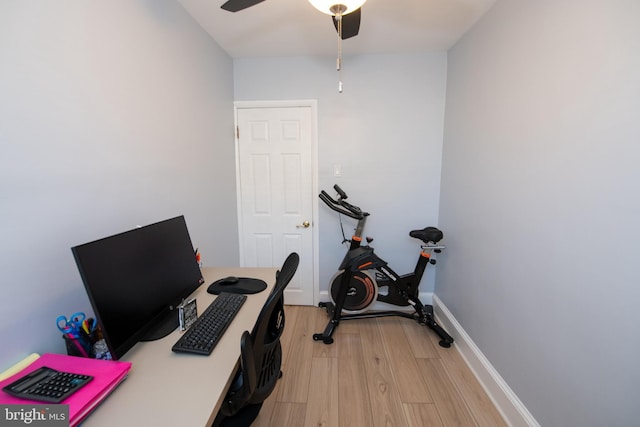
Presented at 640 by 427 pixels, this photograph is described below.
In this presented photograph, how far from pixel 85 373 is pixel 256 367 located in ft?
1.67

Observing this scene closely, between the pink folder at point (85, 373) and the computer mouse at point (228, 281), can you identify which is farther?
the computer mouse at point (228, 281)

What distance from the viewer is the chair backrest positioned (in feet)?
2.80

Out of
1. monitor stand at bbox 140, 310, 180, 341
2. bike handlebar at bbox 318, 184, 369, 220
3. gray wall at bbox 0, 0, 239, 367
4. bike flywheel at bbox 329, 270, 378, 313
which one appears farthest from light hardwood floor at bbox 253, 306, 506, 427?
gray wall at bbox 0, 0, 239, 367

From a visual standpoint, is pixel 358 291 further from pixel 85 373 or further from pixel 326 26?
pixel 326 26

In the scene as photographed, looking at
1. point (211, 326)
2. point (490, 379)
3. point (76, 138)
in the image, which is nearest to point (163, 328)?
point (211, 326)

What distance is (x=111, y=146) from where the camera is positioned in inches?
47.0

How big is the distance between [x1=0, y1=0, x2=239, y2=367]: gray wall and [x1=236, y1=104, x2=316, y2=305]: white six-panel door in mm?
879

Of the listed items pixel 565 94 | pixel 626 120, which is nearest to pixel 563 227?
pixel 626 120

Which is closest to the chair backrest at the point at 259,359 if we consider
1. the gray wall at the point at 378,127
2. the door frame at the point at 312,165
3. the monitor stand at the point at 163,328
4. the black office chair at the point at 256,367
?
the black office chair at the point at 256,367

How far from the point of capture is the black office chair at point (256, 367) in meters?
0.86

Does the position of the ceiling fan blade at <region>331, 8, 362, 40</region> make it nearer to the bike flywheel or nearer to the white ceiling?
the white ceiling

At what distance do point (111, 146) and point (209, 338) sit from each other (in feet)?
3.17

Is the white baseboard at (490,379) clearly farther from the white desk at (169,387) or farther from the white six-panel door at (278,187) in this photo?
the white desk at (169,387)

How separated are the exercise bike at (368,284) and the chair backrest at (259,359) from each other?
1.21 meters
